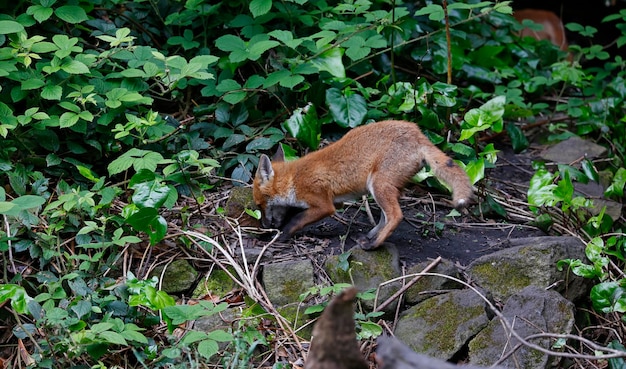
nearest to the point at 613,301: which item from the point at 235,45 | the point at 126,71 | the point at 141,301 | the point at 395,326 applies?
the point at 395,326

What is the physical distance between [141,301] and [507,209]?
→ 3794 mm

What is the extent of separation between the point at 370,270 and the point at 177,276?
1.63 meters

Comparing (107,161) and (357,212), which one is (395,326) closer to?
(357,212)

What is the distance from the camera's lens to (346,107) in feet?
24.7

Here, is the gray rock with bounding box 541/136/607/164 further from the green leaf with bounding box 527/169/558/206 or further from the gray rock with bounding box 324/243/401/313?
the gray rock with bounding box 324/243/401/313

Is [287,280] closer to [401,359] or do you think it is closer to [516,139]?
[401,359]

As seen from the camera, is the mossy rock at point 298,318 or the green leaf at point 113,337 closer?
the green leaf at point 113,337

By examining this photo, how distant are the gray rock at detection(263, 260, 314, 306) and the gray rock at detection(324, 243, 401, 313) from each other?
0.21m

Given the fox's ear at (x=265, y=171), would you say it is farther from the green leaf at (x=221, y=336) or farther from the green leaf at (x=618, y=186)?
the green leaf at (x=618, y=186)

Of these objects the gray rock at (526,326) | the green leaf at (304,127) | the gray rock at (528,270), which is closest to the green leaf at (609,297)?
the gray rock at (526,326)

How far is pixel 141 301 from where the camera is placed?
534cm

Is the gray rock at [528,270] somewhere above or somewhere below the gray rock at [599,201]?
above

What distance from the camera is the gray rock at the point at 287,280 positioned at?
5.96m

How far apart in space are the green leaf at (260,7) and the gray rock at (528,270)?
3131 millimetres
